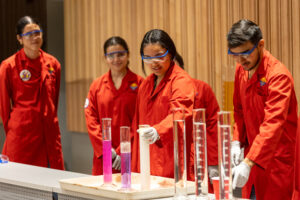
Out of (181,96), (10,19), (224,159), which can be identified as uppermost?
(10,19)

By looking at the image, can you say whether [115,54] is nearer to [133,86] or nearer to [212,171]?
[133,86]

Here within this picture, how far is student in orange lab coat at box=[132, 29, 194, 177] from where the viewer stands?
3.24 meters

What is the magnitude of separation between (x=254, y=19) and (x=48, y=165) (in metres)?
2.29

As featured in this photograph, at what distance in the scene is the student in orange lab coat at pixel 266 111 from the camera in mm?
2760

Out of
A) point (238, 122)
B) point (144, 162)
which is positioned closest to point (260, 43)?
point (238, 122)

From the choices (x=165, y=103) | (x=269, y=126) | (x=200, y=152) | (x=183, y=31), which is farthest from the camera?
(x=183, y=31)

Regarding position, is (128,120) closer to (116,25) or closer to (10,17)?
(116,25)

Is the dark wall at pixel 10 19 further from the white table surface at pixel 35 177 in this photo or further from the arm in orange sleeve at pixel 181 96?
the arm in orange sleeve at pixel 181 96

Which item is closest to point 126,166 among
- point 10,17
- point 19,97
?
point 19,97

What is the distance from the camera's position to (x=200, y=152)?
6.81ft

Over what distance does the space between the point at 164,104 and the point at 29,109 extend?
184 centimetres

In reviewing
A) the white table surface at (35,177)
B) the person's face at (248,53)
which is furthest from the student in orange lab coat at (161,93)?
the white table surface at (35,177)

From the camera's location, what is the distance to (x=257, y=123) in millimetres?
3043

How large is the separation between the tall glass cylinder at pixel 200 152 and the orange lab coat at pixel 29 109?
2949 mm
